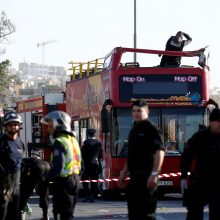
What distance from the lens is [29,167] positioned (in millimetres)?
15227

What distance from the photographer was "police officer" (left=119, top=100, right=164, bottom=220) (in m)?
12.8

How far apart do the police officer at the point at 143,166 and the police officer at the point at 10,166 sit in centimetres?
178

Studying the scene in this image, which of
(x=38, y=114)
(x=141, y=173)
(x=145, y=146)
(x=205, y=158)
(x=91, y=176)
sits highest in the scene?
(x=38, y=114)

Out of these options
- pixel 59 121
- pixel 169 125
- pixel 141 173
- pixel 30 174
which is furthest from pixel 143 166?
pixel 169 125

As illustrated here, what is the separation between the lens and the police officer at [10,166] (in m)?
13.9

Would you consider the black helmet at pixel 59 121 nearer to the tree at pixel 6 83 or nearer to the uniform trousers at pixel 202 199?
the uniform trousers at pixel 202 199

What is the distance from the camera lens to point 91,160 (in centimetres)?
2572

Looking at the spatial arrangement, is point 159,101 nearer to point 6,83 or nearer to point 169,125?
point 169,125

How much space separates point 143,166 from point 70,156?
1.08 metres

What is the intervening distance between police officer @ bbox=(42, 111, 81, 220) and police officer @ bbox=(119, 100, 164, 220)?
0.85m

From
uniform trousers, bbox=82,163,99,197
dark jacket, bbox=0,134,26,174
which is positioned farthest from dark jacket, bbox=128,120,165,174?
uniform trousers, bbox=82,163,99,197

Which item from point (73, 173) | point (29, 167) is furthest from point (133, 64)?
point (73, 173)

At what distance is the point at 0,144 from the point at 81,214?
687 centimetres

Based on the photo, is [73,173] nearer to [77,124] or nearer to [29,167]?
[29,167]
